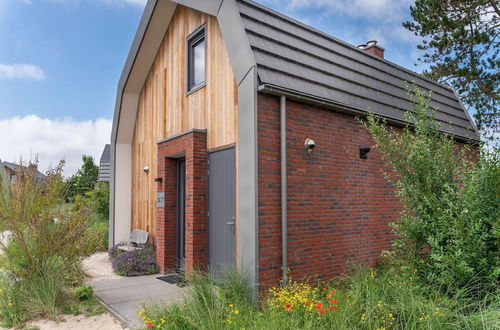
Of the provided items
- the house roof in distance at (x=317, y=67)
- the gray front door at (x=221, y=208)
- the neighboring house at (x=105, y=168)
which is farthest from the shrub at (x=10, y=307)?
the neighboring house at (x=105, y=168)

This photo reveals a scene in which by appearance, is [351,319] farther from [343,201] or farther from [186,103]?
[186,103]

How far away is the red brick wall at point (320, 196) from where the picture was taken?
18.3ft

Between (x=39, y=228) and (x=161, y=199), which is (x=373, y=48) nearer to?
(x=161, y=199)

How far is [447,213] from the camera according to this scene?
4379 millimetres

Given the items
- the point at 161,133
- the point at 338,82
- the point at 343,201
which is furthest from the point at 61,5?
the point at 343,201

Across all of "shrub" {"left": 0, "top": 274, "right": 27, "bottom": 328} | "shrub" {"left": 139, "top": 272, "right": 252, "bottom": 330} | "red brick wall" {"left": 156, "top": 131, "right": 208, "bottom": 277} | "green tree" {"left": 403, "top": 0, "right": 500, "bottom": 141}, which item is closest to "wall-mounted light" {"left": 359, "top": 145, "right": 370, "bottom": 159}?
"red brick wall" {"left": 156, "top": 131, "right": 208, "bottom": 277}

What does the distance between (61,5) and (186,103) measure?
19.0ft

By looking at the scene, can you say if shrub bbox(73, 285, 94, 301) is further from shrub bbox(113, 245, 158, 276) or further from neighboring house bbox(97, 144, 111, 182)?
neighboring house bbox(97, 144, 111, 182)

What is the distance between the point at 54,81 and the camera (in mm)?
13945

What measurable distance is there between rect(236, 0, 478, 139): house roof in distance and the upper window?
1596 mm

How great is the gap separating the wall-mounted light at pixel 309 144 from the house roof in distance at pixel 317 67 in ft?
2.56

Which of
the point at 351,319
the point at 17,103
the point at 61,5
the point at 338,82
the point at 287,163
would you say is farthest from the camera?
the point at 17,103

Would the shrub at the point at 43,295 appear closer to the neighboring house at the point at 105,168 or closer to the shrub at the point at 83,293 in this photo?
the shrub at the point at 83,293

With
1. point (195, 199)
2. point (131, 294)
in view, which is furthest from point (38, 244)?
point (195, 199)
